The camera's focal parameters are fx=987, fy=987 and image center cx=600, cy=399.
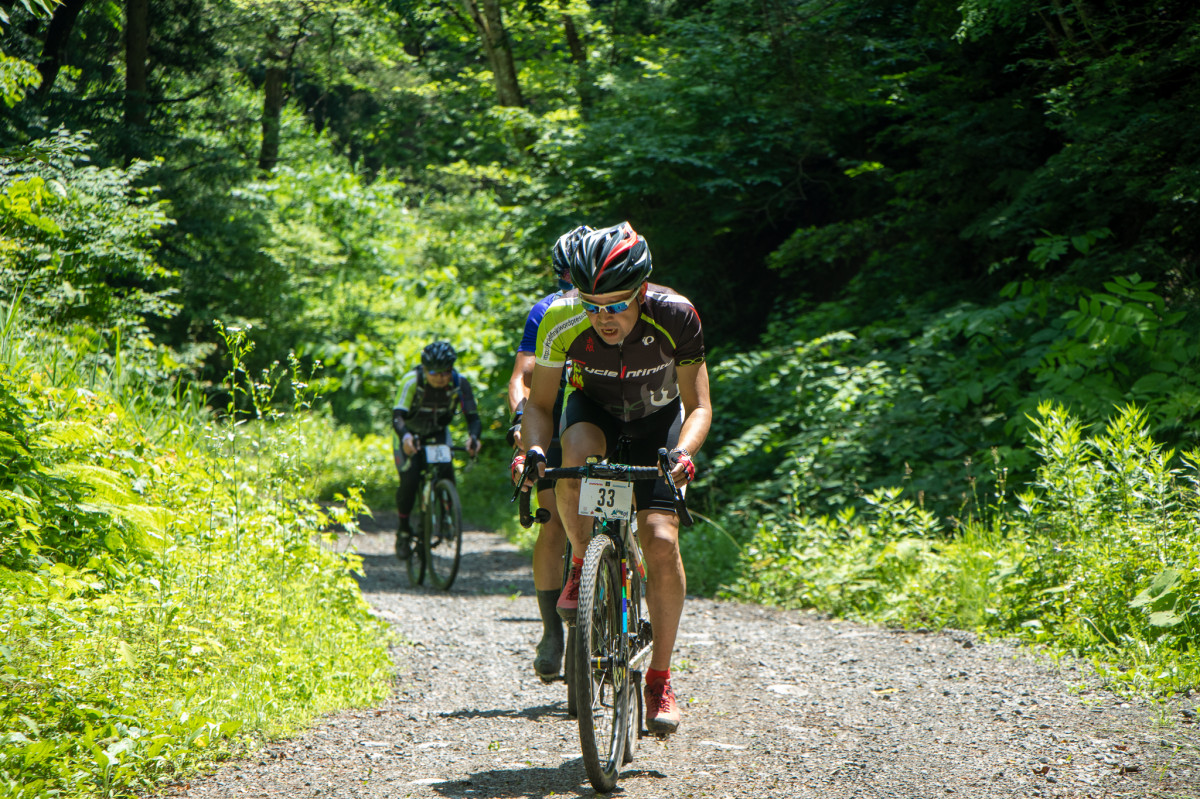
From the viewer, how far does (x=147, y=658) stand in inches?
165

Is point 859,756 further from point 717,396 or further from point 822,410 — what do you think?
point 717,396

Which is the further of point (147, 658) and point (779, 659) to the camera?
point (779, 659)

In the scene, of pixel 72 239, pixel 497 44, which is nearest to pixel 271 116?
pixel 497 44

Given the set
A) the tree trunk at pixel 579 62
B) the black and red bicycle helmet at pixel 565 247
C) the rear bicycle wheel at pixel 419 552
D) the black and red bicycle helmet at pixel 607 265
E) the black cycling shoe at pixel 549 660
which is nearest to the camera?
the black and red bicycle helmet at pixel 607 265

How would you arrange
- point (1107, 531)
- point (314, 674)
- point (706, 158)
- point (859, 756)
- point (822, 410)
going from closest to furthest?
point (859, 756) → point (314, 674) → point (1107, 531) → point (822, 410) → point (706, 158)

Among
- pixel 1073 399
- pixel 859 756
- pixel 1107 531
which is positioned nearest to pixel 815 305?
pixel 1073 399

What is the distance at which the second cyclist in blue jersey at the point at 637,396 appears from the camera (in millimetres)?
3881

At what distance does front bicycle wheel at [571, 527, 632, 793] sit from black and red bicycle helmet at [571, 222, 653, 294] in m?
0.94

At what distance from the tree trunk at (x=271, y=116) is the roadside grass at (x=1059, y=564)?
13.8 meters

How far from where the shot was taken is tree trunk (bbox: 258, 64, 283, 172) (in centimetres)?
1878

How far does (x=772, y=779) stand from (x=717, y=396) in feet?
23.8

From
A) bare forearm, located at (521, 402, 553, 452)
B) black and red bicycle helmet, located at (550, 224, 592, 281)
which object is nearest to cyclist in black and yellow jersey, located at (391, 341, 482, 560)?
black and red bicycle helmet, located at (550, 224, 592, 281)

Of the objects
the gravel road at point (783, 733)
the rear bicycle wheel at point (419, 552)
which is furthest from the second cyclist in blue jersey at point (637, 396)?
the rear bicycle wheel at point (419, 552)

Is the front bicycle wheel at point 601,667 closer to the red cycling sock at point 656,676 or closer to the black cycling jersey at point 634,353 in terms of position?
the red cycling sock at point 656,676
